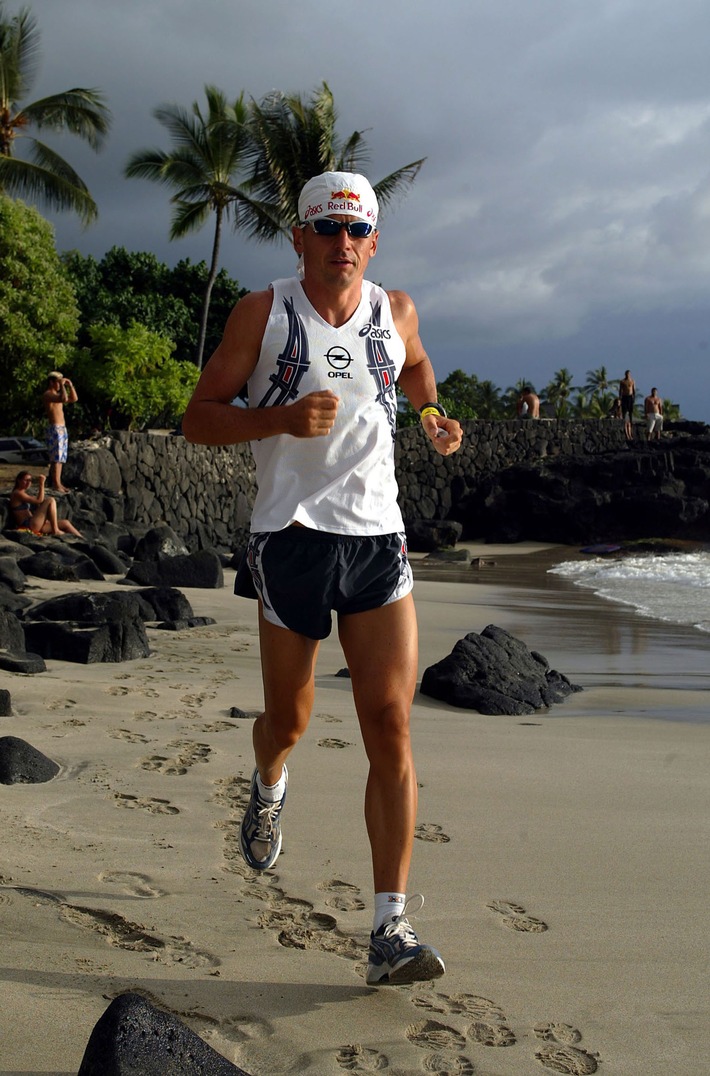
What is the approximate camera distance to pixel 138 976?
7.91ft

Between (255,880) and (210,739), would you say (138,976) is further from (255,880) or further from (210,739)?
(210,739)

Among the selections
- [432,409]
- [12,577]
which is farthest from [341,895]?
[12,577]

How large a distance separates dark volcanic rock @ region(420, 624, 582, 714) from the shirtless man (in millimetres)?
11029

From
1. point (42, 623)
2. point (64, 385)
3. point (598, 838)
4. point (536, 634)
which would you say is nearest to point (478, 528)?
point (64, 385)

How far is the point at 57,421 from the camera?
655 inches

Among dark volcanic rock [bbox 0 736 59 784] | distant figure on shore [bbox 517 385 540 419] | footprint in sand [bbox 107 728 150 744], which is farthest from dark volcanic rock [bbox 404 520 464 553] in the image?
dark volcanic rock [bbox 0 736 59 784]

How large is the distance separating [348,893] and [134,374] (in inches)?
1071

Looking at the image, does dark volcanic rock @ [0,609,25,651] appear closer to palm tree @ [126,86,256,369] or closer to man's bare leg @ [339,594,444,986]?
man's bare leg @ [339,594,444,986]

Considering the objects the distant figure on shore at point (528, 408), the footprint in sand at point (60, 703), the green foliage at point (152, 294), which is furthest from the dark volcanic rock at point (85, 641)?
the green foliage at point (152, 294)

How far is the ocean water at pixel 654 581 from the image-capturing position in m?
12.1

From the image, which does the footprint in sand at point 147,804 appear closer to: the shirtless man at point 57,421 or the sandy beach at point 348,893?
the sandy beach at point 348,893

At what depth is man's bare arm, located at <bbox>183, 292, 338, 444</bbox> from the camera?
8.89ft

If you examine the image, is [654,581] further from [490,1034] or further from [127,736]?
[490,1034]

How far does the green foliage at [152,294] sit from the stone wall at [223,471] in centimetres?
1089
